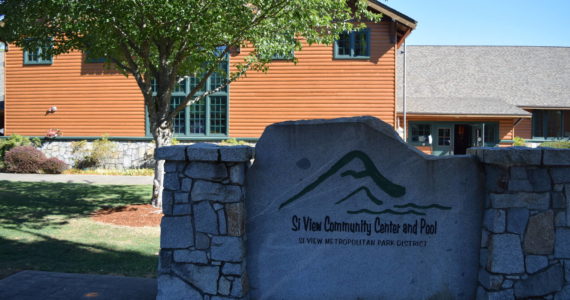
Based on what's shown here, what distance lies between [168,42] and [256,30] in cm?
200

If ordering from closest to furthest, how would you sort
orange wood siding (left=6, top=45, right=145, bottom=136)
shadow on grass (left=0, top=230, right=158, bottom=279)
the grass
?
1. shadow on grass (left=0, top=230, right=158, bottom=279)
2. the grass
3. orange wood siding (left=6, top=45, right=145, bottom=136)

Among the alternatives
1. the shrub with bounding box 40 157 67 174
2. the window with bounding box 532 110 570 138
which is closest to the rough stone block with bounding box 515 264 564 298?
the shrub with bounding box 40 157 67 174

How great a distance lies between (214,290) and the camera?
436 cm

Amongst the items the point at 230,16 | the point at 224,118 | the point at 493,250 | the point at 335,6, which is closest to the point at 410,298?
the point at 493,250

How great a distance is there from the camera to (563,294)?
4250 millimetres

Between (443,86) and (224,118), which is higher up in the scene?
(443,86)

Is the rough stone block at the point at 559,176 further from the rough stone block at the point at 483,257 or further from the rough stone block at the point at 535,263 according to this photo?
the rough stone block at the point at 483,257

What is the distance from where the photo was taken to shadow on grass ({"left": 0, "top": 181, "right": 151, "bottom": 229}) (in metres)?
9.22

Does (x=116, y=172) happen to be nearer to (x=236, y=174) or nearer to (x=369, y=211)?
(x=236, y=174)

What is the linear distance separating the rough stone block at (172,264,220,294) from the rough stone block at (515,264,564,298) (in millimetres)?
2950

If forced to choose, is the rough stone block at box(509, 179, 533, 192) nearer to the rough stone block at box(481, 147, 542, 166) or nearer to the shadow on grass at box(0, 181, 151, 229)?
the rough stone block at box(481, 147, 542, 166)

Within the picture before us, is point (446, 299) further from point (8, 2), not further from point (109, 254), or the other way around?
point (8, 2)

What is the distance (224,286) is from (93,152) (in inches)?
652

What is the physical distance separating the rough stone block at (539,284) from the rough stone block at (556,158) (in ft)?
3.29
